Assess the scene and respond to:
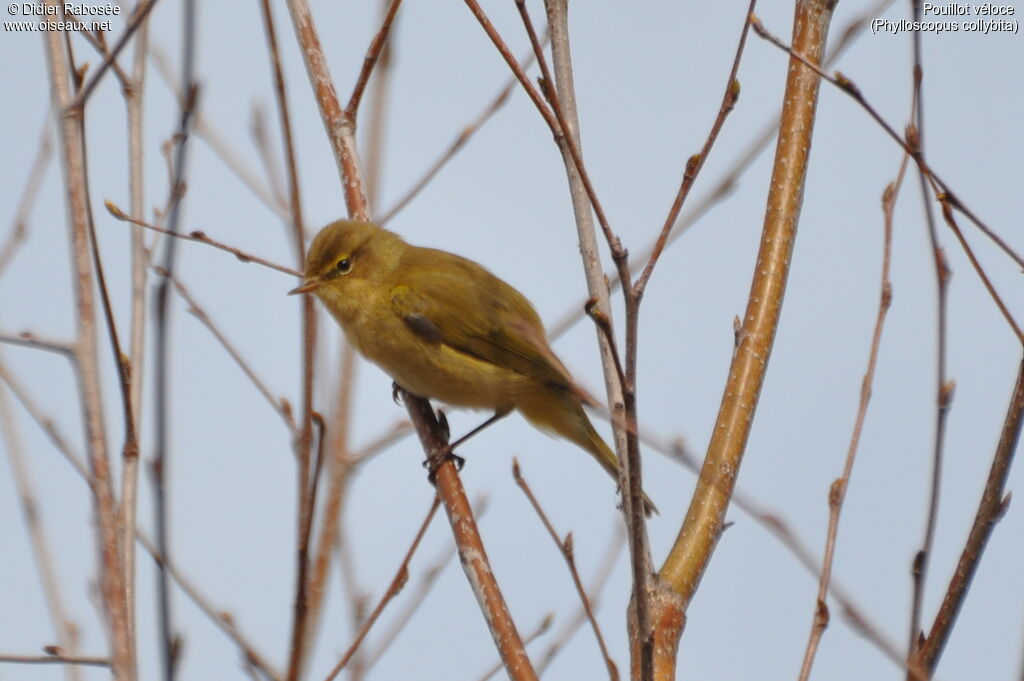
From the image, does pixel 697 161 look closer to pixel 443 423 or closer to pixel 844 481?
pixel 844 481

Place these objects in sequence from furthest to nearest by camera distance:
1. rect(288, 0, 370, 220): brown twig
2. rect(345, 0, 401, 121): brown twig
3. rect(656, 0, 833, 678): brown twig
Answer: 1. rect(288, 0, 370, 220): brown twig
2. rect(345, 0, 401, 121): brown twig
3. rect(656, 0, 833, 678): brown twig

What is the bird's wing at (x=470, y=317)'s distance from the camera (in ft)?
16.5

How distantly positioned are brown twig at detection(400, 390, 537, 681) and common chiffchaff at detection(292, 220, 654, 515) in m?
0.37

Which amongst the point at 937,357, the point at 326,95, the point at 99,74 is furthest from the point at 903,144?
the point at 326,95

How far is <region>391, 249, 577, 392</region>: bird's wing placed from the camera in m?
5.02

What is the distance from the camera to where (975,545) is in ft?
6.45

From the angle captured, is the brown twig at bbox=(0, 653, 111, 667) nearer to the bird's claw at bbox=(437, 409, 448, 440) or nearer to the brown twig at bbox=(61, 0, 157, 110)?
the brown twig at bbox=(61, 0, 157, 110)

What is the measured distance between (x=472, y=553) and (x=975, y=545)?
166cm

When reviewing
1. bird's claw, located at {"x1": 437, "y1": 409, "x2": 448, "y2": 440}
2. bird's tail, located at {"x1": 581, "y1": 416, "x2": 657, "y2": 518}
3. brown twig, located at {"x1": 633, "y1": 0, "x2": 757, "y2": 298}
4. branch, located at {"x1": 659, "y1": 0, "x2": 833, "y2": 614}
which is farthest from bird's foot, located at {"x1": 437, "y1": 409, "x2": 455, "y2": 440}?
brown twig, located at {"x1": 633, "y1": 0, "x2": 757, "y2": 298}

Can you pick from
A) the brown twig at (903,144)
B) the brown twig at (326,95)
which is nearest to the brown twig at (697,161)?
the brown twig at (903,144)

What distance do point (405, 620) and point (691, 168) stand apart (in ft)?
6.10

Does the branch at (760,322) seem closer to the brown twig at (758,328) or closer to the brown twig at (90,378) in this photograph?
the brown twig at (758,328)

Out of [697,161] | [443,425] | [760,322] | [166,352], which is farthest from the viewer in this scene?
[443,425]

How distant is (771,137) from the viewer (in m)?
3.56
